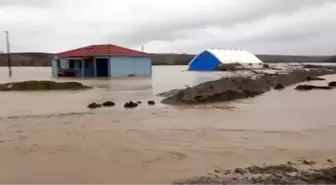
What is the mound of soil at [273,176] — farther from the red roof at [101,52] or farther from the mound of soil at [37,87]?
the red roof at [101,52]

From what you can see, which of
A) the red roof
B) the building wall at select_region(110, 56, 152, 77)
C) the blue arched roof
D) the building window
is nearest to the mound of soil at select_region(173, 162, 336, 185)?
the red roof

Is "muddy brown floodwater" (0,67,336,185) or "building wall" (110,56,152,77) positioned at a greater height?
"building wall" (110,56,152,77)

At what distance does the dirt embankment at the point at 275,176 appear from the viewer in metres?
5.63

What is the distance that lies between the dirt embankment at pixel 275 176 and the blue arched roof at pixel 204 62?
55.8 meters

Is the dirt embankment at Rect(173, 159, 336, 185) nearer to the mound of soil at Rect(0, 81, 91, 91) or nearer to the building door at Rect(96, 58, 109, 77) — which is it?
the mound of soil at Rect(0, 81, 91, 91)

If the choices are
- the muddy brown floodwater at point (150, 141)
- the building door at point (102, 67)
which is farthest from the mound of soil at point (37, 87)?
the building door at point (102, 67)

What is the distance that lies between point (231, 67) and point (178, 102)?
42.6m

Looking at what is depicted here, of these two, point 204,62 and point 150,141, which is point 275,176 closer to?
point 150,141

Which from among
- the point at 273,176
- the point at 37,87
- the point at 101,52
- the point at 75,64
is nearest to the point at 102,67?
the point at 101,52

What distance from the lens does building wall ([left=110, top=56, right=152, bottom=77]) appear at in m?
40.8

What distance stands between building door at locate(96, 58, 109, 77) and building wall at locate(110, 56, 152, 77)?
92cm

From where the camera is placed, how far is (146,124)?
1195cm

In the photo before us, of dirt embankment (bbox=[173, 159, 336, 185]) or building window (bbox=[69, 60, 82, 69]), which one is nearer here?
dirt embankment (bbox=[173, 159, 336, 185])

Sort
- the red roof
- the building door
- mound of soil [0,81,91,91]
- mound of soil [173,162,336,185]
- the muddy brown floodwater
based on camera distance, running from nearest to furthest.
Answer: mound of soil [173,162,336,185]
the muddy brown floodwater
mound of soil [0,81,91,91]
the red roof
the building door
